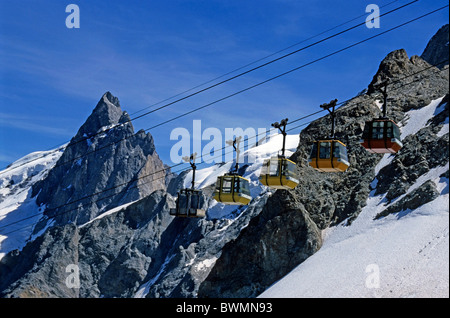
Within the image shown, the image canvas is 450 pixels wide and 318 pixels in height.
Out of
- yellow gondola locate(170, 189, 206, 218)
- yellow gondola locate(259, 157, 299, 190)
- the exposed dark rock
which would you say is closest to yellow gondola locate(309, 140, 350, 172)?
yellow gondola locate(259, 157, 299, 190)

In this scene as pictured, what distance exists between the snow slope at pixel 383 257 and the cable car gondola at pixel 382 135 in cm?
2761

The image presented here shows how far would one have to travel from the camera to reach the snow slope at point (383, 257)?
74.9m

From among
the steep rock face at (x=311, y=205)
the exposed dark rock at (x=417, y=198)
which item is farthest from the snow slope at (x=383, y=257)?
the steep rock face at (x=311, y=205)

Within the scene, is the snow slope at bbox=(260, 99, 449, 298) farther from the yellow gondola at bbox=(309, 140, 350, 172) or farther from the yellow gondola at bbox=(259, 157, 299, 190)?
the yellow gondola at bbox=(259, 157, 299, 190)

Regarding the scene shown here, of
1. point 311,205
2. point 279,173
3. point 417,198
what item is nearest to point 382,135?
point 279,173

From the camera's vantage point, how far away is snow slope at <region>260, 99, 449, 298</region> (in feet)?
246

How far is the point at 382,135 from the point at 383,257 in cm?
4373

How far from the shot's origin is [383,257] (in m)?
84.4

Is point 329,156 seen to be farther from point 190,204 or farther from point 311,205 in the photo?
point 311,205

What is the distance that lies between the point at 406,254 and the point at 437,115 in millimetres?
36376

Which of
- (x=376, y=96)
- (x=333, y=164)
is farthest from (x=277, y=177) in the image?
(x=376, y=96)

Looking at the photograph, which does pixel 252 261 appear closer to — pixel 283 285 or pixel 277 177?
pixel 283 285

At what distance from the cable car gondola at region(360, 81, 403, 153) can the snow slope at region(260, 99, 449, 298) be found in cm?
2761

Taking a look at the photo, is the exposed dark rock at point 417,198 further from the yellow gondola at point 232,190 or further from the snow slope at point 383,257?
the yellow gondola at point 232,190
